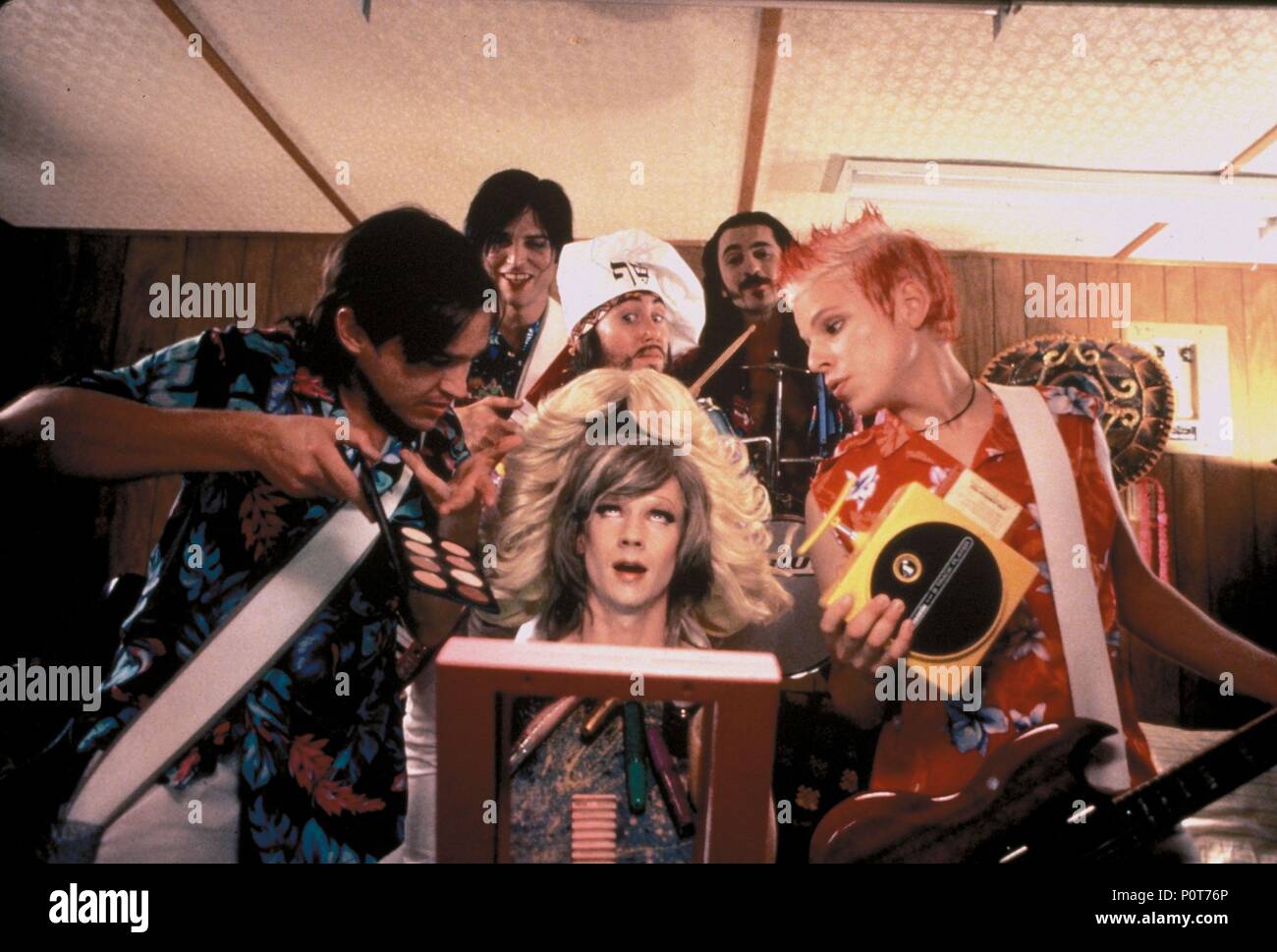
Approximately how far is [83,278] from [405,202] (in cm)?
80

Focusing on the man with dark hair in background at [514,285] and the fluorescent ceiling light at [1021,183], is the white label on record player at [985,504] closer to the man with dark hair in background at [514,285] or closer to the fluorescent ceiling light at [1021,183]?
the fluorescent ceiling light at [1021,183]

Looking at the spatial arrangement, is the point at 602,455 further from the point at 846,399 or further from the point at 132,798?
the point at 132,798

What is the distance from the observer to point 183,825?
1.46 meters

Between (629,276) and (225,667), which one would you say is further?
(629,276)

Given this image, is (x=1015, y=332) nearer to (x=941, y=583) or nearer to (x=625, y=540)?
(x=941, y=583)

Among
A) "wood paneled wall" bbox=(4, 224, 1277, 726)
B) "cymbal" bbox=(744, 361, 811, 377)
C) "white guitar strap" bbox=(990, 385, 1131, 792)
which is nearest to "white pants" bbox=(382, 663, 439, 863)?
"wood paneled wall" bbox=(4, 224, 1277, 726)

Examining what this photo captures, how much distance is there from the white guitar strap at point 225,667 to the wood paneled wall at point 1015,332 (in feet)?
0.97

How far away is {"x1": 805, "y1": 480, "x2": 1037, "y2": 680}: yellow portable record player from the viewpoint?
1531mm

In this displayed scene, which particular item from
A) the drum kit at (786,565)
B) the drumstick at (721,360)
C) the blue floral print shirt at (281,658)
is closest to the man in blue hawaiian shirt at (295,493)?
the blue floral print shirt at (281,658)

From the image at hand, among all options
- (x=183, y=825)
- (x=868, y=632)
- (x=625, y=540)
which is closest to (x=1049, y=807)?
(x=868, y=632)

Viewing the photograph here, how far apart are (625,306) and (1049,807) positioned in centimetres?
126

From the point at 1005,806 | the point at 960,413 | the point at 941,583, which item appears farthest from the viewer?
the point at 960,413

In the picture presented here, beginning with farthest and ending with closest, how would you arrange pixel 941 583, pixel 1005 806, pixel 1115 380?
pixel 1115 380 < pixel 941 583 < pixel 1005 806
